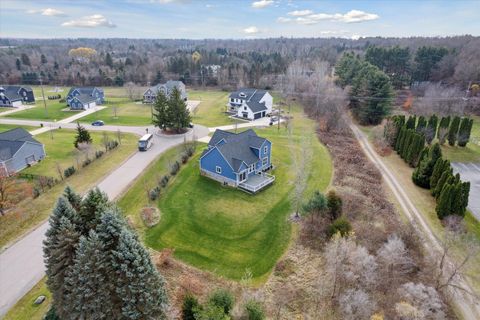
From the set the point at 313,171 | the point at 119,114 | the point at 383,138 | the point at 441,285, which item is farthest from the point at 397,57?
the point at 441,285

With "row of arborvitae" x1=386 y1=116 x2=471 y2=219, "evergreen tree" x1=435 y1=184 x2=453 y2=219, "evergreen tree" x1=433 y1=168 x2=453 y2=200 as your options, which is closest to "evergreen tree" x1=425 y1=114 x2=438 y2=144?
"row of arborvitae" x1=386 y1=116 x2=471 y2=219

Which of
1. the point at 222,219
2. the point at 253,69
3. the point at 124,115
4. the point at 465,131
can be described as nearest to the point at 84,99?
the point at 124,115

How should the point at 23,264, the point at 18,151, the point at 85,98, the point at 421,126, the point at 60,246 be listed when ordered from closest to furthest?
1. the point at 60,246
2. the point at 23,264
3. the point at 18,151
4. the point at 421,126
5. the point at 85,98

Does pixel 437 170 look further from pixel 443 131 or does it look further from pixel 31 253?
pixel 31 253

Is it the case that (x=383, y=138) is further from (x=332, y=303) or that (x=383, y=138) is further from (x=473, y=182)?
(x=332, y=303)

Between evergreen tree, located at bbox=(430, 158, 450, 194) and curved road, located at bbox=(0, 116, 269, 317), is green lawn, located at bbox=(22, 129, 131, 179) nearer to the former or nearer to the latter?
curved road, located at bbox=(0, 116, 269, 317)
